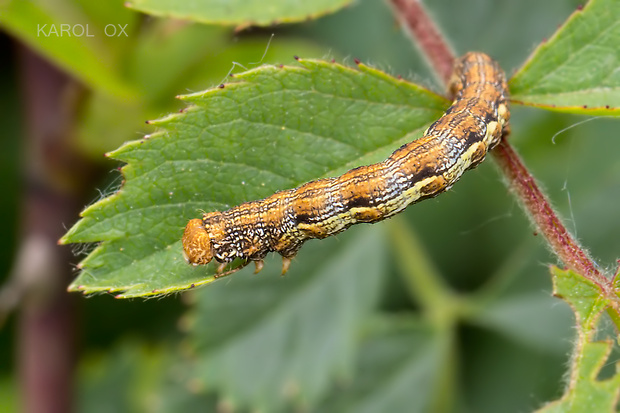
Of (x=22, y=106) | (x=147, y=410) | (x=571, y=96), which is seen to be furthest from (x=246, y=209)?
(x=22, y=106)

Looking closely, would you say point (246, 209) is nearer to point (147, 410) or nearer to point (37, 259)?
point (37, 259)

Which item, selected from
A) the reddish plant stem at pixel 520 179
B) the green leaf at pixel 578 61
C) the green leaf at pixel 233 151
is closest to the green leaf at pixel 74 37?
the green leaf at pixel 233 151

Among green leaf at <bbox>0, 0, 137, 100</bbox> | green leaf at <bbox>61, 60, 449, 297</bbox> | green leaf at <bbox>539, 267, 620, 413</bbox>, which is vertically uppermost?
green leaf at <bbox>0, 0, 137, 100</bbox>

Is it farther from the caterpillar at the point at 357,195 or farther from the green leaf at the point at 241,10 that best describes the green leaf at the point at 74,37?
the caterpillar at the point at 357,195

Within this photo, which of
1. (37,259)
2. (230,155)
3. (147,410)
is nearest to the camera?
(230,155)

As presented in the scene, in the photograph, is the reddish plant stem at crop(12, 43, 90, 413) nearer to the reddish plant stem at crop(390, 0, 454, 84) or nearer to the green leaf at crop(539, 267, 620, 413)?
the reddish plant stem at crop(390, 0, 454, 84)

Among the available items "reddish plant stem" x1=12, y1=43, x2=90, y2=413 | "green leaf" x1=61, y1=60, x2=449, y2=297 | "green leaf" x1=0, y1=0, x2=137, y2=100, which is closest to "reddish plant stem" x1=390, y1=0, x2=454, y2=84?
"green leaf" x1=61, y1=60, x2=449, y2=297
